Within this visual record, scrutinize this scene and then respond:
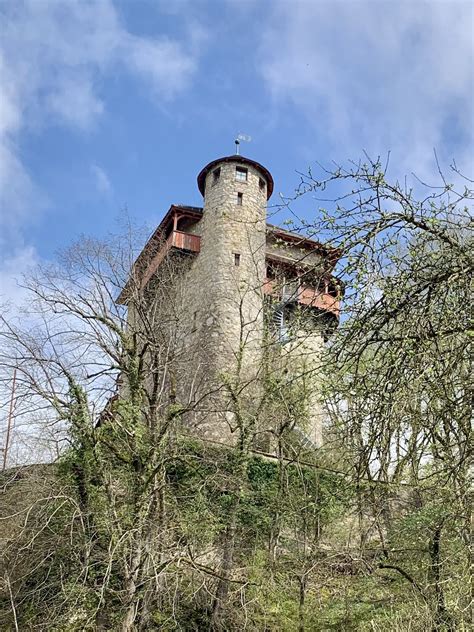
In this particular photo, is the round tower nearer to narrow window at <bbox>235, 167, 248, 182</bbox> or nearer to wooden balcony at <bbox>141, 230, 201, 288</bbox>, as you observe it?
narrow window at <bbox>235, 167, 248, 182</bbox>

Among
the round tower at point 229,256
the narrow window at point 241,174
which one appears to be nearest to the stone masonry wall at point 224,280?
the round tower at point 229,256

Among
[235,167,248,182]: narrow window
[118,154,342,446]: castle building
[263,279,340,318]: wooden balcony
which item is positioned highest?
[235,167,248,182]: narrow window

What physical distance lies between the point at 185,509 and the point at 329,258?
8.17 meters

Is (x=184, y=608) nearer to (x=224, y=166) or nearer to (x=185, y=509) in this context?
(x=185, y=509)

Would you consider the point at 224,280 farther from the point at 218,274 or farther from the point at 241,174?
the point at 241,174

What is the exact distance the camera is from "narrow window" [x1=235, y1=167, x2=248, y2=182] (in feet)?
66.6

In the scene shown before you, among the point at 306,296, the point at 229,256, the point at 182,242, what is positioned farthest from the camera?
the point at 182,242

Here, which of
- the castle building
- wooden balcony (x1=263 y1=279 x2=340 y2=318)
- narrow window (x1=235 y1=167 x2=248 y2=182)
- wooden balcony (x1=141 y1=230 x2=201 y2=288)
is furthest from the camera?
narrow window (x1=235 y1=167 x2=248 y2=182)

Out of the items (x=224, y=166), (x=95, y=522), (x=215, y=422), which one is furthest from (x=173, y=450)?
(x=224, y=166)

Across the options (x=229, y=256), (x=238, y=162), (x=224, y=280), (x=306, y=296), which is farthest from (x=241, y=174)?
(x=306, y=296)

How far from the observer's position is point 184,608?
1059 centimetres

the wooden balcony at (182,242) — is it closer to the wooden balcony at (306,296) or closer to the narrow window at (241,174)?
the narrow window at (241,174)

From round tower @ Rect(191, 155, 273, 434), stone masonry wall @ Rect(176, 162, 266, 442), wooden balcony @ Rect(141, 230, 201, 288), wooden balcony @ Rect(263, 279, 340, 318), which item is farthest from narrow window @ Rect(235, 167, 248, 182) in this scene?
wooden balcony @ Rect(263, 279, 340, 318)

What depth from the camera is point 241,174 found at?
2039 cm
